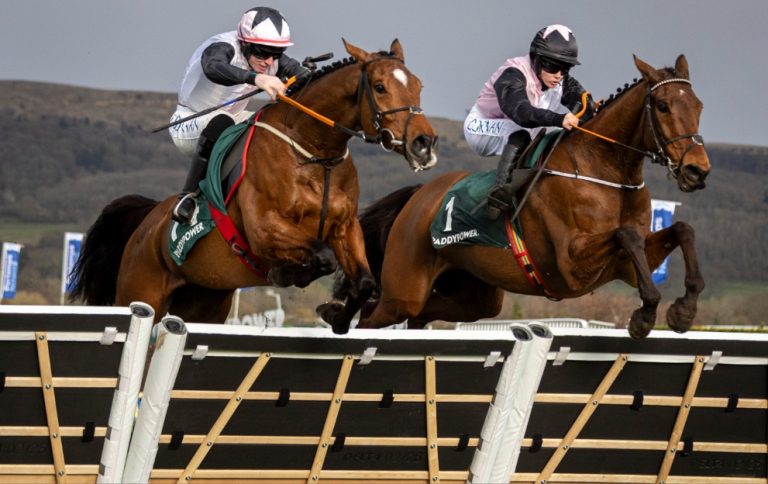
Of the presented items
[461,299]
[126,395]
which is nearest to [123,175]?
[461,299]

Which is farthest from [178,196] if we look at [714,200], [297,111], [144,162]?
[144,162]

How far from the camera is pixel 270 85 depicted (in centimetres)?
715

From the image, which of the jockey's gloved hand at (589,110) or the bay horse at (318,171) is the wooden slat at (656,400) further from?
the jockey's gloved hand at (589,110)

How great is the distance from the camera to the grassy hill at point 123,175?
27.2 meters

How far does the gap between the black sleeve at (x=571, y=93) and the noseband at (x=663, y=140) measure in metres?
0.85

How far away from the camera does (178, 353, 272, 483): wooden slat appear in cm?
588

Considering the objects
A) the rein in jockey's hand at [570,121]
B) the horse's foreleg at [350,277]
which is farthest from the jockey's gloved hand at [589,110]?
the horse's foreleg at [350,277]

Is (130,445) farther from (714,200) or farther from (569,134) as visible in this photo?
(714,200)

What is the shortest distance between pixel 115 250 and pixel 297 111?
242 cm

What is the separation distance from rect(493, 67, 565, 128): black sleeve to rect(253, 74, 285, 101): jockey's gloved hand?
5.05 feet

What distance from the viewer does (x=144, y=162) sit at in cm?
4378

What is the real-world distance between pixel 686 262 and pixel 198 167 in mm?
2708

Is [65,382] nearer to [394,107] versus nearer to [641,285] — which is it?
[394,107]

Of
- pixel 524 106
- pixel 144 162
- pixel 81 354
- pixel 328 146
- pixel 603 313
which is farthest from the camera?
pixel 144 162
